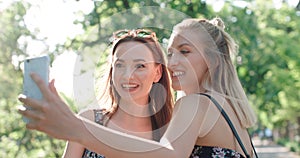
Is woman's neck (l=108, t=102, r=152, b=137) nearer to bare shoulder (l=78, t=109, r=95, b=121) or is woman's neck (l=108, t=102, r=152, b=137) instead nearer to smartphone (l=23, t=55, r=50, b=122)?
bare shoulder (l=78, t=109, r=95, b=121)

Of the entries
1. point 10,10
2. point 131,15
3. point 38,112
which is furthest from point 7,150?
point 38,112

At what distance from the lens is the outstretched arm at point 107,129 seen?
665mm

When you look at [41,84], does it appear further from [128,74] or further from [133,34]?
[133,34]

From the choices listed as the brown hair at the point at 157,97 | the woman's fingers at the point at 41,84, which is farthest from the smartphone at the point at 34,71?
the brown hair at the point at 157,97

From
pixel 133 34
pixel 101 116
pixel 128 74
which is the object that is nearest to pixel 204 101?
pixel 128 74

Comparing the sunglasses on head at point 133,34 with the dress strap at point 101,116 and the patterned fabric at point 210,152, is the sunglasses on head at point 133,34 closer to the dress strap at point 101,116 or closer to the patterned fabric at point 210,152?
the dress strap at point 101,116

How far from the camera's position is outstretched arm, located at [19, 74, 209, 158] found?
2.18 feet

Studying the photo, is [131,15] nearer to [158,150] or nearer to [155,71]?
[155,71]

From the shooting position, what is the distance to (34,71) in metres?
0.68

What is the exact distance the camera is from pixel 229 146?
3.37 ft

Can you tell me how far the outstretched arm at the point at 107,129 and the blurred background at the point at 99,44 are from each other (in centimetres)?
7

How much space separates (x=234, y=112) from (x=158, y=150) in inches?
11.4

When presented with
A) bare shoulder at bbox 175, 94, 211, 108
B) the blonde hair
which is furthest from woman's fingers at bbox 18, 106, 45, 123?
the blonde hair

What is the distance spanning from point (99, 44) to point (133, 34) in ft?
0.82
